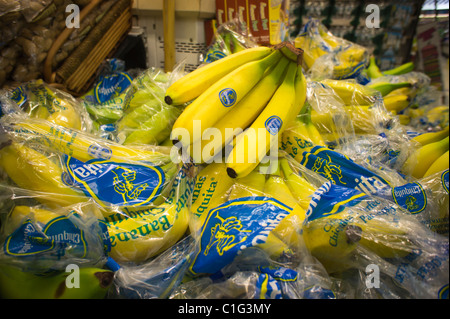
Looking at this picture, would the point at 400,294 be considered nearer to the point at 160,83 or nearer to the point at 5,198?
the point at 5,198

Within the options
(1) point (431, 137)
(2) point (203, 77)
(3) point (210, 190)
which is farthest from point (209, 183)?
(1) point (431, 137)

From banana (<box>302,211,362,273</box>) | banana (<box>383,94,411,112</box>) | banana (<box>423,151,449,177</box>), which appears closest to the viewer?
banana (<box>302,211,362,273</box>)

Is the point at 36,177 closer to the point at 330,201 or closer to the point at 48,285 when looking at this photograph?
the point at 48,285

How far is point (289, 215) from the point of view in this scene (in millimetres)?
742

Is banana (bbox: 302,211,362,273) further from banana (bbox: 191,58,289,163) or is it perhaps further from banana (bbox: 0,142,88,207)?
banana (bbox: 0,142,88,207)

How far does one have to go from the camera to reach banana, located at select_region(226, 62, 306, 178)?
80 cm

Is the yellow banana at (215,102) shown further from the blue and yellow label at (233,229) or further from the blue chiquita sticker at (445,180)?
the blue chiquita sticker at (445,180)

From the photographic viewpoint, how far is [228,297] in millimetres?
599

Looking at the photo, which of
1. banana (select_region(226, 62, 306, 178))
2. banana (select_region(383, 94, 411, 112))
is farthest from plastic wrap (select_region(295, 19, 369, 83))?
banana (select_region(226, 62, 306, 178))

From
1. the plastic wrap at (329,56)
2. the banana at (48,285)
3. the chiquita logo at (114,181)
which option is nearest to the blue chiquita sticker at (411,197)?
the chiquita logo at (114,181)

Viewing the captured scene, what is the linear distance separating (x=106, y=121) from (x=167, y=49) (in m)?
0.73

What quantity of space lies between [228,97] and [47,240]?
63 cm

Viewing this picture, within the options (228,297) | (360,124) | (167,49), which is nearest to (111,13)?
(167,49)

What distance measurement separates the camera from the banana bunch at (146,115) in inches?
43.6
